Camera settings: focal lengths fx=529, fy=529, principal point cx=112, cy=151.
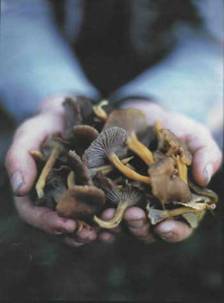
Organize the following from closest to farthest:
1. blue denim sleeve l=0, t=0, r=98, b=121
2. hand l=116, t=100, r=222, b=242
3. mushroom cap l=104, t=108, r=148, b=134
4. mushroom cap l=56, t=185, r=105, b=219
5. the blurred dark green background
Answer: mushroom cap l=56, t=185, r=105, b=219 → hand l=116, t=100, r=222, b=242 → mushroom cap l=104, t=108, r=148, b=134 → the blurred dark green background → blue denim sleeve l=0, t=0, r=98, b=121

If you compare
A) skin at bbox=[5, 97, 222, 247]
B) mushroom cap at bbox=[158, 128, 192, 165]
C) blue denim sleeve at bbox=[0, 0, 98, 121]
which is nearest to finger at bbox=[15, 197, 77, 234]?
skin at bbox=[5, 97, 222, 247]

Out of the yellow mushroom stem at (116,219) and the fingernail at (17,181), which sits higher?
the fingernail at (17,181)

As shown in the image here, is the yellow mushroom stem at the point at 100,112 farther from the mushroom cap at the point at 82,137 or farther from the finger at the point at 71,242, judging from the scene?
the finger at the point at 71,242

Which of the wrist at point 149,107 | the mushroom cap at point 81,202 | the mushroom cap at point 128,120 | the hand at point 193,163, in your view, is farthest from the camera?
the wrist at point 149,107

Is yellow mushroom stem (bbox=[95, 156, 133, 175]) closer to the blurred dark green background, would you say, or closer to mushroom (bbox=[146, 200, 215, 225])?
mushroom (bbox=[146, 200, 215, 225])

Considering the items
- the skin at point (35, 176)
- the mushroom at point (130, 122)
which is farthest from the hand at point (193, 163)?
the mushroom at point (130, 122)

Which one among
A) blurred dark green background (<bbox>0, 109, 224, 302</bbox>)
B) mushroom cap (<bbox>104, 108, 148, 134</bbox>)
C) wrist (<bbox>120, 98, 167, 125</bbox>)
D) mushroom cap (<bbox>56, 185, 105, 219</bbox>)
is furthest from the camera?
blurred dark green background (<bbox>0, 109, 224, 302</bbox>)
